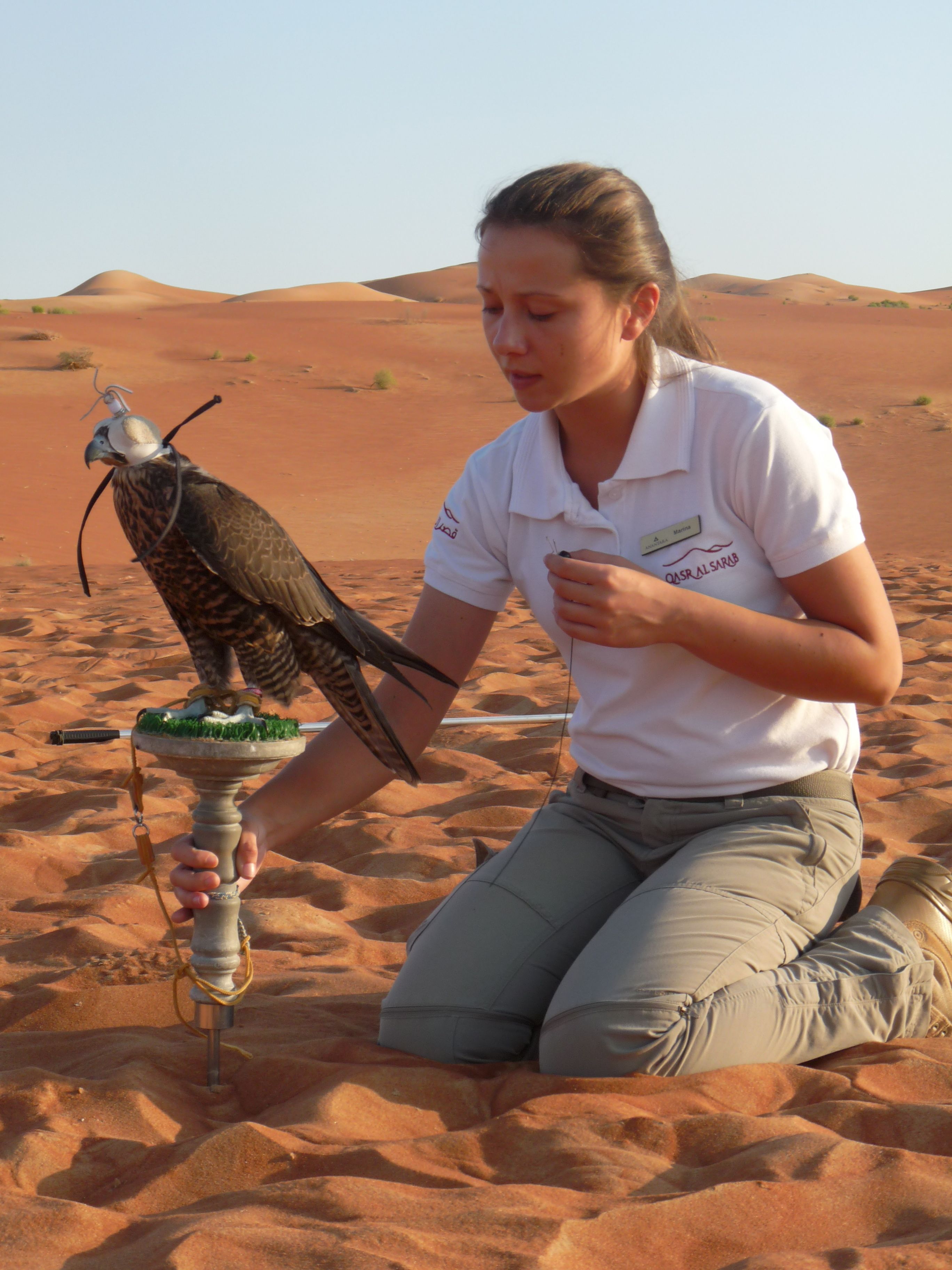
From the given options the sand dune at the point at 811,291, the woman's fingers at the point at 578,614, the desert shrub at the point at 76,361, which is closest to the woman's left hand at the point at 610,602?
the woman's fingers at the point at 578,614

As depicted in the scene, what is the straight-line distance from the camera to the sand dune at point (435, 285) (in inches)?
2844

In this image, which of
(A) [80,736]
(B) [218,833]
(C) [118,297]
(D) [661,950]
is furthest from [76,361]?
(C) [118,297]

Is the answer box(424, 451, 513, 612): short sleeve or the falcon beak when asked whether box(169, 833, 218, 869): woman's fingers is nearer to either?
the falcon beak

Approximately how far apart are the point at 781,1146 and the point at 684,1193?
19 cm

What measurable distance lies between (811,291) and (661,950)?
74691 mm

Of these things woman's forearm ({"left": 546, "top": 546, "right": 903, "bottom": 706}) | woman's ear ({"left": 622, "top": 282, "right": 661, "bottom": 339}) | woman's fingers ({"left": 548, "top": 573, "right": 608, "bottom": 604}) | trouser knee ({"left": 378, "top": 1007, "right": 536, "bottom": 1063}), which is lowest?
trouser knee ({"left": 378, "top": 1007, "right": 536, "bottom": 1063})

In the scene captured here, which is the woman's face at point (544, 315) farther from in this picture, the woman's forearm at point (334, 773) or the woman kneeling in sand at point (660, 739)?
the woman's forearm at point (334, 773)

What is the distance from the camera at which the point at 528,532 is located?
2406 mm

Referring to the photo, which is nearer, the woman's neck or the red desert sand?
the red desert sand

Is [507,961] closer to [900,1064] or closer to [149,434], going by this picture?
[900,1064]

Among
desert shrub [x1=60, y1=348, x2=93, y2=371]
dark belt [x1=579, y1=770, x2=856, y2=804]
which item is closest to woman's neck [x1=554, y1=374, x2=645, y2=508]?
dark belt [x1=579, y1=770, x2=856, y2=804]

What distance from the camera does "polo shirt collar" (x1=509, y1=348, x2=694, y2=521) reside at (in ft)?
7.31

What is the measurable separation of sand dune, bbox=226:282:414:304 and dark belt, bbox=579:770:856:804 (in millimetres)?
63984

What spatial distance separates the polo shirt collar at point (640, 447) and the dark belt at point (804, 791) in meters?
0.59
